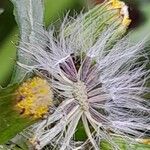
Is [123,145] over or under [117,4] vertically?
under

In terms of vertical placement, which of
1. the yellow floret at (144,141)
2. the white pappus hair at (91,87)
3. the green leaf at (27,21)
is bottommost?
the yellow floret at (144,141)

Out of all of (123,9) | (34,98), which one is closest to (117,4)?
(123,9)

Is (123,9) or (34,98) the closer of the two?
(34,98)

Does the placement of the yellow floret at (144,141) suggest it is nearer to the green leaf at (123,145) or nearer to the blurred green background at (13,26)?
the green leaf at (123,145)

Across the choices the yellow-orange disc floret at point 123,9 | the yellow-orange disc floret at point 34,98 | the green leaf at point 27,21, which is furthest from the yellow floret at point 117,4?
the yellow-orange disc floret at point 34,98

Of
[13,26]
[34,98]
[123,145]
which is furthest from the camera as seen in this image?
[13,26]

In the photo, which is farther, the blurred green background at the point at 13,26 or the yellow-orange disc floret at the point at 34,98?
the blurred green background at the point at 13,26

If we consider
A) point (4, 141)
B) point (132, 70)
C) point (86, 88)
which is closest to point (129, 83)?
point (132, 70)

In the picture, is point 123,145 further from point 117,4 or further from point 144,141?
point 117,4
